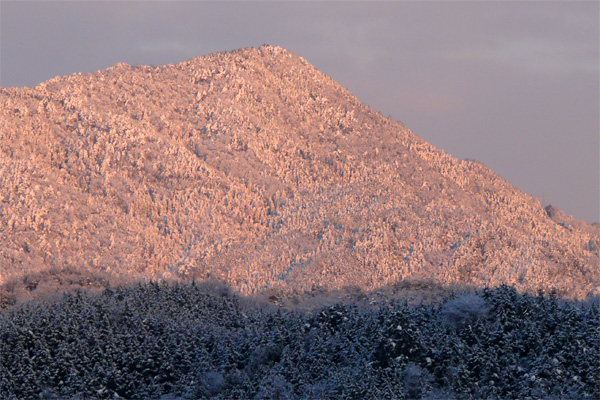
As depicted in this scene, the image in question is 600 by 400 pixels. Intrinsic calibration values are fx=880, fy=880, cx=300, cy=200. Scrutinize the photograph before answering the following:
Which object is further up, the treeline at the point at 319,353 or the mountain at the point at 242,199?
the mountain at the point at 242,199

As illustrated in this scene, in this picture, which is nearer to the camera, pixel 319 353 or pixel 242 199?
pixel 319 353

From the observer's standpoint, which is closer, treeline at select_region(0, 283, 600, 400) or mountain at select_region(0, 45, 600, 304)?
treeline at select_region(0, 283, 600, 400)

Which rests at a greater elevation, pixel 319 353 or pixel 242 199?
pixel 242 199

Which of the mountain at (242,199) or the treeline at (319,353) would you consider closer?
the treeline at (319,353)
